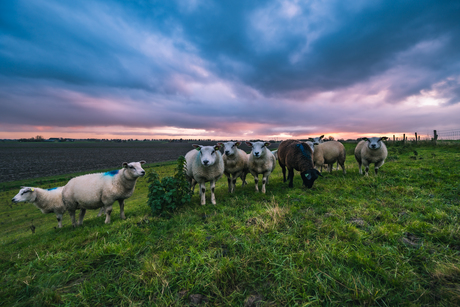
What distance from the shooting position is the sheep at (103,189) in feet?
23.2

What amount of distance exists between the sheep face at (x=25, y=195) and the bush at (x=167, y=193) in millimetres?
7846

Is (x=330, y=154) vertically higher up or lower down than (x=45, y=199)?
higher up

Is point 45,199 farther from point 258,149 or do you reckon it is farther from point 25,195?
point 258,149

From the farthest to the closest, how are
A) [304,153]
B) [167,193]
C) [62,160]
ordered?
[62,160] < [304,153] < [167,193]

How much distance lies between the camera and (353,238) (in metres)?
3.72

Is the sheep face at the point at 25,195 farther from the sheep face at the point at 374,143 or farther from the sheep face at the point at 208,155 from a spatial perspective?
the sheep face at the point at 374,143

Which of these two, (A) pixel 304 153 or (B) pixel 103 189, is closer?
(B) pixel 103 189

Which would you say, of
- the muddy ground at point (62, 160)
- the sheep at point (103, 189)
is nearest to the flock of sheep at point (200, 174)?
the sheep at point (103, 189)

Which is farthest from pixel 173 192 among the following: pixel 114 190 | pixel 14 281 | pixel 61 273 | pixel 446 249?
pixel 446 249

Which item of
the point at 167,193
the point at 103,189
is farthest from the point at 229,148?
the point at 103,189

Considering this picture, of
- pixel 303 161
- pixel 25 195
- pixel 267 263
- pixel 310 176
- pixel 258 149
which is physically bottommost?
pixel 25 195

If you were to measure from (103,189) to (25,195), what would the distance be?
224 inches

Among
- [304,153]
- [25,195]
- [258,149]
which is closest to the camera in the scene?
[258,149]

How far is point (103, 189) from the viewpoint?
7.11 metres
